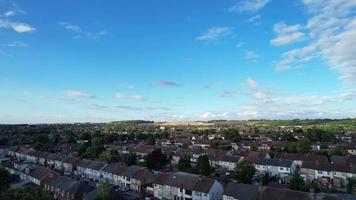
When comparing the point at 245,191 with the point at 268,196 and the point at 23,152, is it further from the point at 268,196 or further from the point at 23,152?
the point at 23,152

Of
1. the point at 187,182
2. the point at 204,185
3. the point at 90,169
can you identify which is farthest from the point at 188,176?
the point at 90,169

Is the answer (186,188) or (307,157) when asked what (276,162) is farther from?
(186,188)

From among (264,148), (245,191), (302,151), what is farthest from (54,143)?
(245,191)

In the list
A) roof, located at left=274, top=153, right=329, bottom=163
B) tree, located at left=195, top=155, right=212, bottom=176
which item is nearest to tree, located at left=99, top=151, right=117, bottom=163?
tree, located at left=195, top=155, right=212, bottom=176

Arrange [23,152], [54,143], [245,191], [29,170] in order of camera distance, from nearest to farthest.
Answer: [245,191], [29,170], [23,152], [54,143]

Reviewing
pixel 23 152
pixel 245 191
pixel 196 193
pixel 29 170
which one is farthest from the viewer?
pixel 23 152

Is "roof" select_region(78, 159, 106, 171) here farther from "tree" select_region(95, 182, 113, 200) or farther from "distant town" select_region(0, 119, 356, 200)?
"tree" select_region(95, 182, 113, 200)

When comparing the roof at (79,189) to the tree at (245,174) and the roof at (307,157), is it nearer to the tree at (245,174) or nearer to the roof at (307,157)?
the tree at (245,174)
